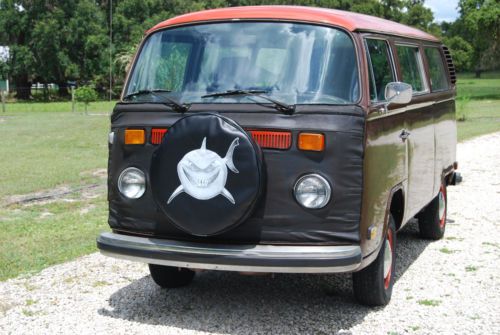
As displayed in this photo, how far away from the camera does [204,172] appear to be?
461cm

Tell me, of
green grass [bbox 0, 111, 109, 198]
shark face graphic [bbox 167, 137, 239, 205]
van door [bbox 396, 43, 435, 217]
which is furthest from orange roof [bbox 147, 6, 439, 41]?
green grass [bbox 0, 111, 109, 198]

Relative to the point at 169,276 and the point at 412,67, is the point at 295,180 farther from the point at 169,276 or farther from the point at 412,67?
the point at 412,67

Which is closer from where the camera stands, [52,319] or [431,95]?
[52,319]

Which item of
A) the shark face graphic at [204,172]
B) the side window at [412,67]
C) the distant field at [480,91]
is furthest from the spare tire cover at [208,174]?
the distant field at [480,91]

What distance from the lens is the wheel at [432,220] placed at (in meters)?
7.64

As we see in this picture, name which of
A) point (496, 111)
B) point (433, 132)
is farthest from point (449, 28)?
point (433, 132)

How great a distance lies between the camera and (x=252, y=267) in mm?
4535

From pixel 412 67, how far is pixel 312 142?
236 cm

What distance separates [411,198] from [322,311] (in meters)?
1.44

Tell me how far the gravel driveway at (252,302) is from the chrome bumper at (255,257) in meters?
0.54

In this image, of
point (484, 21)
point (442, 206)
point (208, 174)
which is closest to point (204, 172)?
point (208, 174)

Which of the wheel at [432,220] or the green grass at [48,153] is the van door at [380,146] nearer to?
the wheel at [432,220]

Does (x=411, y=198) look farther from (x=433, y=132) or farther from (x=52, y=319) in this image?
(x=52, y=319)

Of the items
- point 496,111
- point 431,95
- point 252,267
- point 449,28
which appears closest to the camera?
point 252,267
